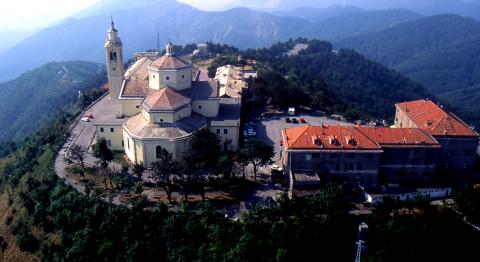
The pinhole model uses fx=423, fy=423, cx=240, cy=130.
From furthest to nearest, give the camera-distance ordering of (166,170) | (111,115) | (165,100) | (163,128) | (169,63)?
(111,115) < (169,63) < (165,100) < (163,128) < (166,170)

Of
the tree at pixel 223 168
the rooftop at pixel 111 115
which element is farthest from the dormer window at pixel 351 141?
the rooftop at pixel 111 115

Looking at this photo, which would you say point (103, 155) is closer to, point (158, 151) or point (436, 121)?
point (158, 151)

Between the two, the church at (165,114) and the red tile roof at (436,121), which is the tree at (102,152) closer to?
the church at (165,114)

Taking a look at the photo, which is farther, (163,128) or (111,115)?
(111,115)

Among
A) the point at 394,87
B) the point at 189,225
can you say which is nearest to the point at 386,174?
the point at 189,225

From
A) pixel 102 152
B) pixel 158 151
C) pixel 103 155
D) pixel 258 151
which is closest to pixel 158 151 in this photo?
pixel 158 151

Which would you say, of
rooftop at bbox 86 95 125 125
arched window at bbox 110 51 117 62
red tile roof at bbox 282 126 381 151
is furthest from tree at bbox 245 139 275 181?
arched window at bbox 110 51 117 62

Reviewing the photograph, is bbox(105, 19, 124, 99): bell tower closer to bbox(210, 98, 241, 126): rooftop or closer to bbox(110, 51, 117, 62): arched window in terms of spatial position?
bbox(110, 51, 117, 62): arched window

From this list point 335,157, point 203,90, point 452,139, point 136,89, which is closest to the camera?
point 335,157
